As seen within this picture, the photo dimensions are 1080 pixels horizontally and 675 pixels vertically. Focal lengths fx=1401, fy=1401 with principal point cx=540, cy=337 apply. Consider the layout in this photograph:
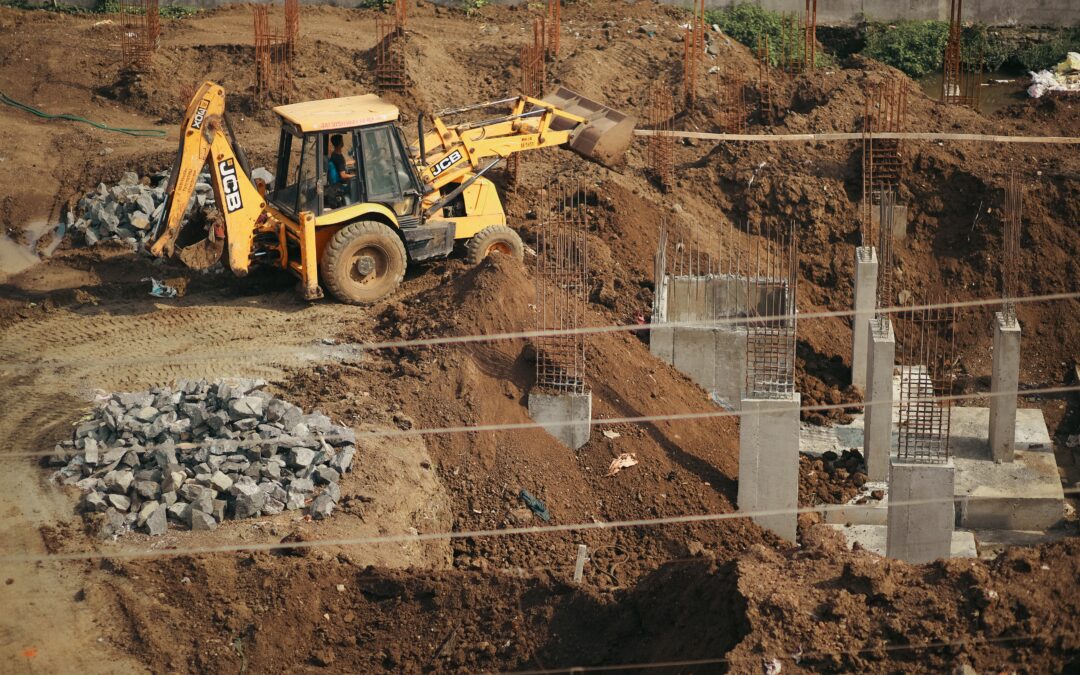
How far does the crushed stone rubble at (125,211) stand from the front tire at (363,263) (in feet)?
9.04

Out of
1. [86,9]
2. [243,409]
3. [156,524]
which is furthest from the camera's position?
[86,9]

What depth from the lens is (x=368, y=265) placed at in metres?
15.7

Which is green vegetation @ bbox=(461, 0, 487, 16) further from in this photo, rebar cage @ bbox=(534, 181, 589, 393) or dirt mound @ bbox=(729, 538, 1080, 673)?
dirt mound @ bbox=(729, 538, 1080, 673)

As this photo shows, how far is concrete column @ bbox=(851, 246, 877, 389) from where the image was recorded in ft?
51.9

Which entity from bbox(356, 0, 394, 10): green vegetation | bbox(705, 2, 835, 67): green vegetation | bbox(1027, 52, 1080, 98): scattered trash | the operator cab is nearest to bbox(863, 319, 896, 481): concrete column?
the operator cab

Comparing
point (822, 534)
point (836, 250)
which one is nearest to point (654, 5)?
point (836, 250)

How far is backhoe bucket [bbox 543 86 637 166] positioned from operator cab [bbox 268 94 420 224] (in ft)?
8.96

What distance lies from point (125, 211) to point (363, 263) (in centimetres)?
424

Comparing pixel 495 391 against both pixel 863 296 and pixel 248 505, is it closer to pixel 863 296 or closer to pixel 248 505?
pixel 248 505

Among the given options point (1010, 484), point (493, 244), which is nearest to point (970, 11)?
point (493, 244)

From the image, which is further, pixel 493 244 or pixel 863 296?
pixel 493 244

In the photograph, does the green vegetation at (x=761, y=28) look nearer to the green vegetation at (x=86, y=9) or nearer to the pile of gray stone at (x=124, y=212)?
the green vegetation at (x=86, y=9)

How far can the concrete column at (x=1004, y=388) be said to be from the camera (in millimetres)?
14078

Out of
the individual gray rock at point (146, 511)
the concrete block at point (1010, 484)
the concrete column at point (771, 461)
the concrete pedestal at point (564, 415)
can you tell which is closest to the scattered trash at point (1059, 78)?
the concrete block at point (1010, 484)
